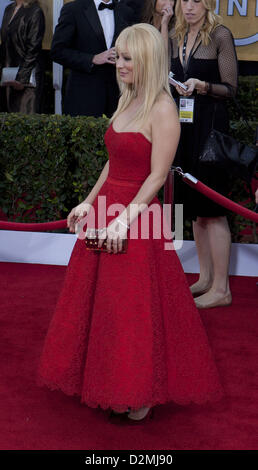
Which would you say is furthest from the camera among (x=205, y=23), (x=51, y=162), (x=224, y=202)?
(x=51, y=162)

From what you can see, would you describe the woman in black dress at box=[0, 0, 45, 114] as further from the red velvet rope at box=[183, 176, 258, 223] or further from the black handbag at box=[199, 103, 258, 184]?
the red velvet rope at box=[183, 176, 258, 223]

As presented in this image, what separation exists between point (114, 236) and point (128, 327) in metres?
0.41

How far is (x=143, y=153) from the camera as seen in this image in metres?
2.96

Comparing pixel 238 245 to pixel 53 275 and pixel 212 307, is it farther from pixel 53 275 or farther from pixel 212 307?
pixel 53 275

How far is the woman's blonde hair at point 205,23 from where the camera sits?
178 inches

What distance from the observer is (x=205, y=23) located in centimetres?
457

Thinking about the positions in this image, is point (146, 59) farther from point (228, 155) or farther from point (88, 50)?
point (88, 50)

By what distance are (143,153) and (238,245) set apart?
284 cm

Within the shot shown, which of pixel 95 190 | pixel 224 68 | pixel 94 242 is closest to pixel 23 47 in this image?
pixel 224 68

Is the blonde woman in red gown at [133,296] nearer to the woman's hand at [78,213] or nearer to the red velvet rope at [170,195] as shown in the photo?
Result: the woman's hand at [78,213]

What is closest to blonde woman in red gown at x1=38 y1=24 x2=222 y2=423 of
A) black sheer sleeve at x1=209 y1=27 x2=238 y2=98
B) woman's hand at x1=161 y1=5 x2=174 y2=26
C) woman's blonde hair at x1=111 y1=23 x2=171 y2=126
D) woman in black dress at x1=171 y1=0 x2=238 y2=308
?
woman's blonde hair at x1=111 y1=23 x2=171 y2=126

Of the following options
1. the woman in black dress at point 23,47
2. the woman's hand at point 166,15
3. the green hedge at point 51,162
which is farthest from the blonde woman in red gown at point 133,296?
the woman in black dress at point 23,47

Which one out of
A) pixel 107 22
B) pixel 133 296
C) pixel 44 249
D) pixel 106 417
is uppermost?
pixel 107 22

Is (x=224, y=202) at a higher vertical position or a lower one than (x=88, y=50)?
lower
